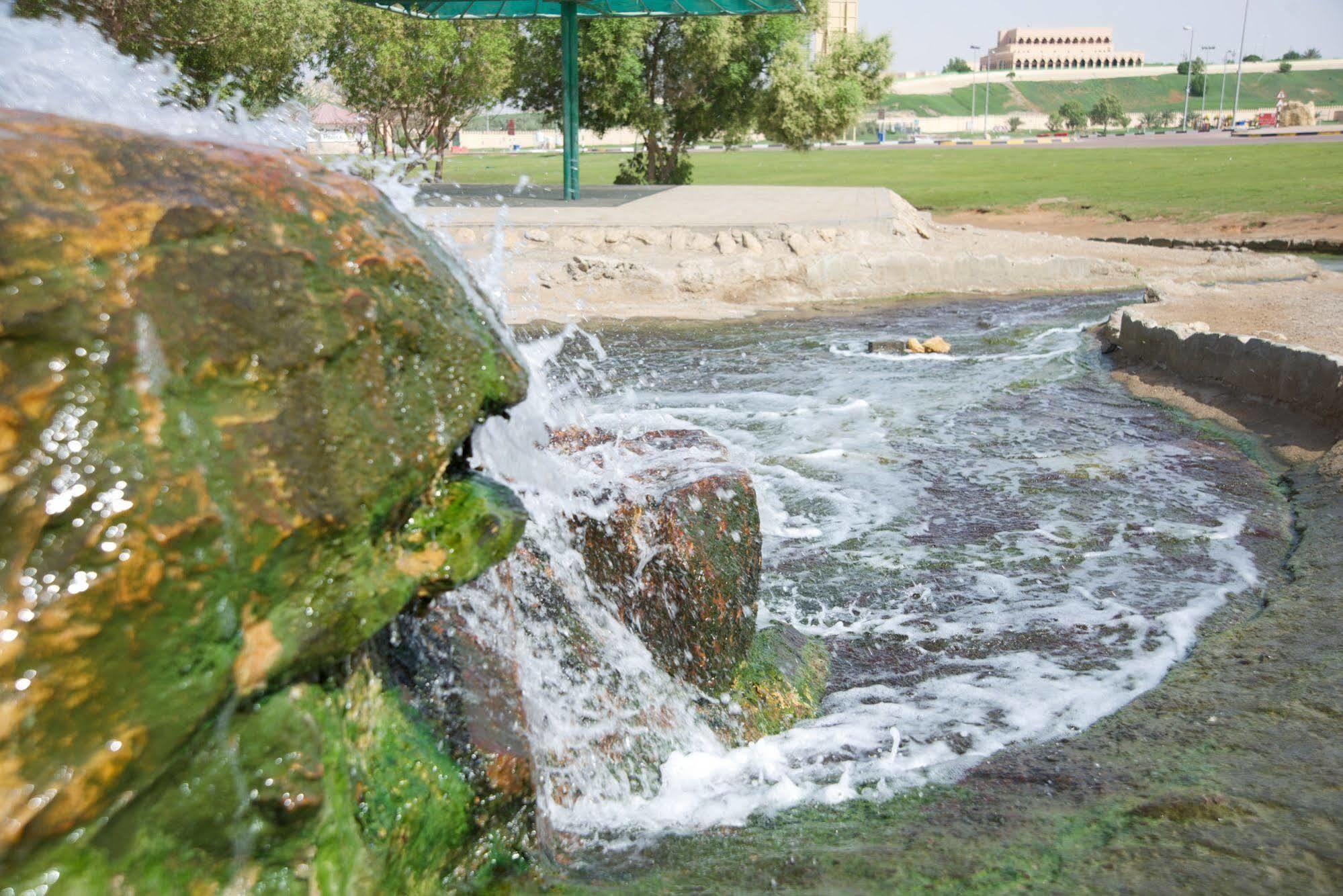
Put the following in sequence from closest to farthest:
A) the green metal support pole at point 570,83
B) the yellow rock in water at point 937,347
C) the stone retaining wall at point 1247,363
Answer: the stone retaining wall at point 1247,363 → the yellow rock in water at point 937,347 → the green metal support pole at point 570,83

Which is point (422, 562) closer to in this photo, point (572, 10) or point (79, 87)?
point (79, 87)

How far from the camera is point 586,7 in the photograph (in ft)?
61.0

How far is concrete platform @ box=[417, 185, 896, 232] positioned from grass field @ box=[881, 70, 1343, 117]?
97.2 m

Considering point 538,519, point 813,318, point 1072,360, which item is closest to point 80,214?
point 538,519

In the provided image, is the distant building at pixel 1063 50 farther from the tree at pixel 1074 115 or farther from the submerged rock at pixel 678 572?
the submerged rock at pixel 678 572

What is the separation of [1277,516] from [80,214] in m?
5.96

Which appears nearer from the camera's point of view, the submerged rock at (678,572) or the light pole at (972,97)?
the submerged rock at (678,572)

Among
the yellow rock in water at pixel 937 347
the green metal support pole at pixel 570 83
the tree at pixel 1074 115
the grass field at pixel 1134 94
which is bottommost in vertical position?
the yellow rock in water at pixel 937 347

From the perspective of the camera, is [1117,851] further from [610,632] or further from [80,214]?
[80,214]

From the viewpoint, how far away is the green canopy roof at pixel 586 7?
17.4 metres

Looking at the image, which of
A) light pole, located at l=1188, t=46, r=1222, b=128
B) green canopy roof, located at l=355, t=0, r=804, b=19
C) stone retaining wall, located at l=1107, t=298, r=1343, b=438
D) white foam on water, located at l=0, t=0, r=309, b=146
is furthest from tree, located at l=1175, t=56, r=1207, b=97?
white foam on water, located at l=0, t=0, r=309, b=146

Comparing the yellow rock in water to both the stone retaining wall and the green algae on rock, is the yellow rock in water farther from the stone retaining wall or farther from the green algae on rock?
the green algae on rock

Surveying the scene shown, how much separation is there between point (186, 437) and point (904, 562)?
4158 mm

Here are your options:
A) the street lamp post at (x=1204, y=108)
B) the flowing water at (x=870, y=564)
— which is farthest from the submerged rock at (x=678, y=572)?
the street lamp post at (x=1204, y=108)
